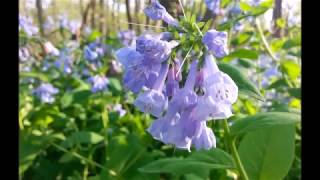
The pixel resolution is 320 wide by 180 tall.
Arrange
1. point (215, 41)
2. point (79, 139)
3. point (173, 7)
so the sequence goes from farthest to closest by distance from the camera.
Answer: point (79, 139), point (173, 7), point (215, 41)

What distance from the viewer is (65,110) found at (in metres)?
3.98

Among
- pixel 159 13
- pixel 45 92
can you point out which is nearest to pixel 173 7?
pixel 159 13

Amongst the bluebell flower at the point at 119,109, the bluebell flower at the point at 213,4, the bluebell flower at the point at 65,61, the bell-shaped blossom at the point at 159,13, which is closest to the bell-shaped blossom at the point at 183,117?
the bell-shaped blossom at the point at 159,13

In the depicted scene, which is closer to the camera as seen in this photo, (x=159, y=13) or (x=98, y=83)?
(x=159, y=13)

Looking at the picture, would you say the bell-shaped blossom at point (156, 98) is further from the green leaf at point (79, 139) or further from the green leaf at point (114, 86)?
the green leaf at point (114, 86)

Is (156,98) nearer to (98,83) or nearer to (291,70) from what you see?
(291,70)

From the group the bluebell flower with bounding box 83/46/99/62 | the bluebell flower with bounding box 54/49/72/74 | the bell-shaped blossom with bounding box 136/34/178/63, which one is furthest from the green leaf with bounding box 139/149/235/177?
the bluebell flower with bounding box 54/49/72/74

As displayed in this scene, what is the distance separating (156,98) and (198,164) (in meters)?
0.31

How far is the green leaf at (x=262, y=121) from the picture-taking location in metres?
1.22

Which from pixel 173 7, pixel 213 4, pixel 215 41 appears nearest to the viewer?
pixel 215 41

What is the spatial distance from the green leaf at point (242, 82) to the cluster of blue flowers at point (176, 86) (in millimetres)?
119

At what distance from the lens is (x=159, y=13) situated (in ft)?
3.88

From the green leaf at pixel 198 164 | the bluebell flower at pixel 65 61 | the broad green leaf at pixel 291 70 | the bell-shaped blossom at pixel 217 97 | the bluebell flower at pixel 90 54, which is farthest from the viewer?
the bluebell flower at pixel 65 61
